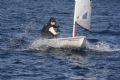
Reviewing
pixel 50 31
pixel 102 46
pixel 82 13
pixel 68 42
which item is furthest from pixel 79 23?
pixel 102 46

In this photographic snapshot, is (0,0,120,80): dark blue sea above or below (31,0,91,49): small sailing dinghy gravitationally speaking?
below

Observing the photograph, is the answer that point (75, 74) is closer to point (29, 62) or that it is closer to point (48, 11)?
point (29, 62)

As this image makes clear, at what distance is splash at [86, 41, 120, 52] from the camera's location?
133ft

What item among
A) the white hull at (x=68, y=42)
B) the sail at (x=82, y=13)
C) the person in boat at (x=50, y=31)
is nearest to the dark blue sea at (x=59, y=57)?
the white hull at (x=68, y=42)

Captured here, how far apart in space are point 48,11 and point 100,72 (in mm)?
42889

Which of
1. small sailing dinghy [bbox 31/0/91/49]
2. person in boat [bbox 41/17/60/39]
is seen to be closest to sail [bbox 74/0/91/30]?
small sailing dinghy [bbox 31/0/91/49]

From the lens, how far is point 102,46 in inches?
1656

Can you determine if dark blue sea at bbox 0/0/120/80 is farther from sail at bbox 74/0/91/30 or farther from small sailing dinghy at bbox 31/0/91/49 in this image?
sail at bbox 74/0/91/30

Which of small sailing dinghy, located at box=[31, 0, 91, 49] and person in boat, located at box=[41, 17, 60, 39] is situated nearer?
small sailing dinghy, located at box=[31, 0, 91, 49]

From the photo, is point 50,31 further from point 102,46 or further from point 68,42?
point 102,46

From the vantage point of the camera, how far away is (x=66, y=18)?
64938 mm

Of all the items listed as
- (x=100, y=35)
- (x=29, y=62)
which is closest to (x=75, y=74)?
(x=29, y=62)

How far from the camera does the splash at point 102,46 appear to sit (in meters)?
40.6

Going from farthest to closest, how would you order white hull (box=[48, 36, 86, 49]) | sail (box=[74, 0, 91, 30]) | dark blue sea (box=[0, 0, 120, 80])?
sail (box=[74, 0, 91, 30]) → white hull (box=[48, 36, 86, 49]) → dark blue sea (box=[0, 0, 120, 80])
